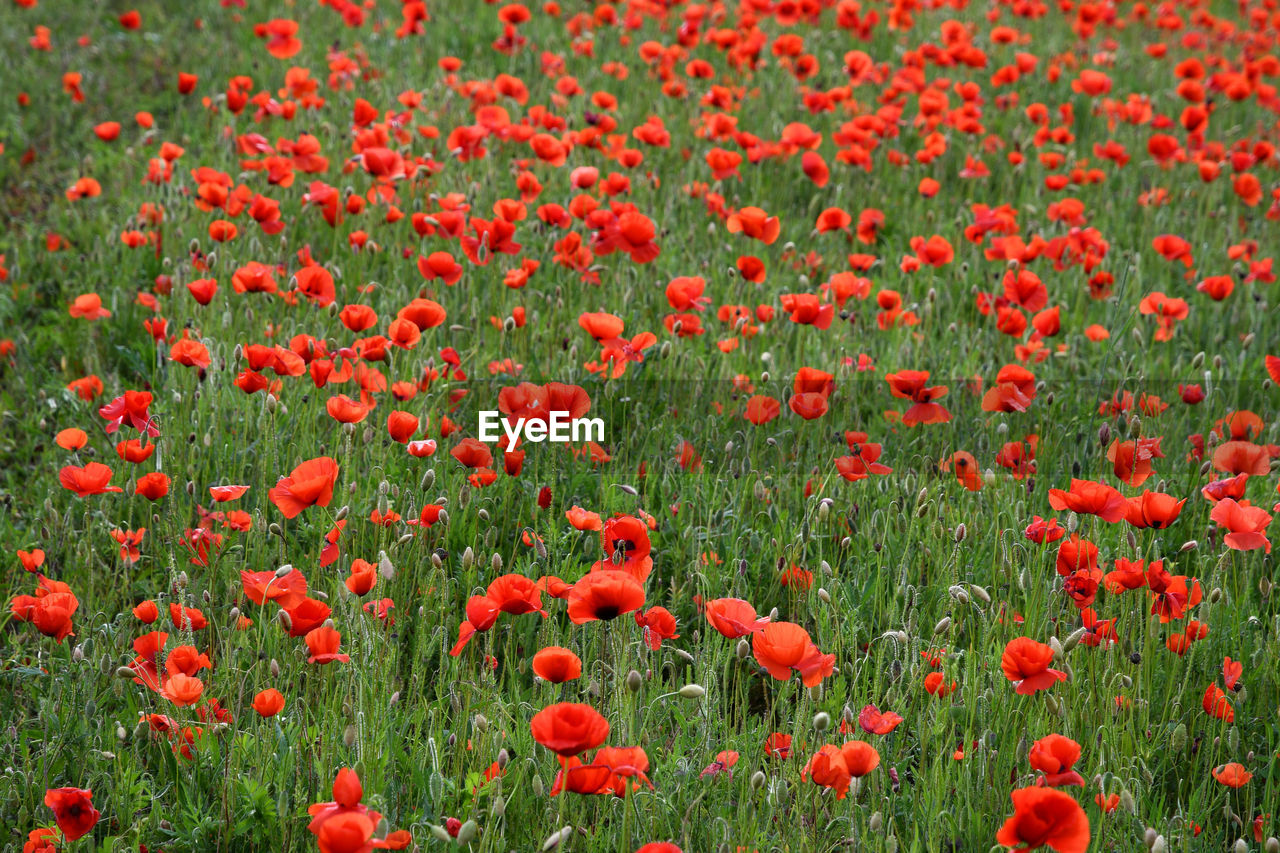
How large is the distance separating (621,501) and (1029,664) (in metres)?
1.25

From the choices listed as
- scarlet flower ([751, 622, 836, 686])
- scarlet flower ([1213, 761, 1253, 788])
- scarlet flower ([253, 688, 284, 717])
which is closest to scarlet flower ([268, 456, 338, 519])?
scarlet flower ([253, 688, 284, 717])

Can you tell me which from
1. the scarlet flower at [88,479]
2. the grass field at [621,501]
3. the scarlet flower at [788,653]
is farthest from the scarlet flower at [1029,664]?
the scarlet flower at [88,479]

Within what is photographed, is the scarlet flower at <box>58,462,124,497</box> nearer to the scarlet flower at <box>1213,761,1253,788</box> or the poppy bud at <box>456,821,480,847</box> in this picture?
the poppy bud at <box>456,821,480,847</box>

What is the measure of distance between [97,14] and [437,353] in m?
Result: 5.08

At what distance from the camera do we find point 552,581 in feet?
7.29

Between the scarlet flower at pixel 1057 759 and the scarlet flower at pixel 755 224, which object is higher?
A: the scarlet flower at pixel 755 224

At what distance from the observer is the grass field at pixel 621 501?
1991 mm

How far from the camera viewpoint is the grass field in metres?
1.99

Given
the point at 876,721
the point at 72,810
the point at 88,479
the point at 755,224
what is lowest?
the point at 72,810

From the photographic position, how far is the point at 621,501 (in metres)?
2.93

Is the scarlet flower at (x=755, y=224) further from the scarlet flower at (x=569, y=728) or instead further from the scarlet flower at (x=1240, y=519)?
the scarlet flower at (x=569, y=728)

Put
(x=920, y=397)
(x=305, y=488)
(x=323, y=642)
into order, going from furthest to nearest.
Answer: (x=920, y=397) → (x=305, y=488) → (x=323, y=642)

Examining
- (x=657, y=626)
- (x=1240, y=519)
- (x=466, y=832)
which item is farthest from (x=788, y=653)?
(x=1240, y=519)

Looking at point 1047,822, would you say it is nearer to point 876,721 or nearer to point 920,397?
point 876,721
